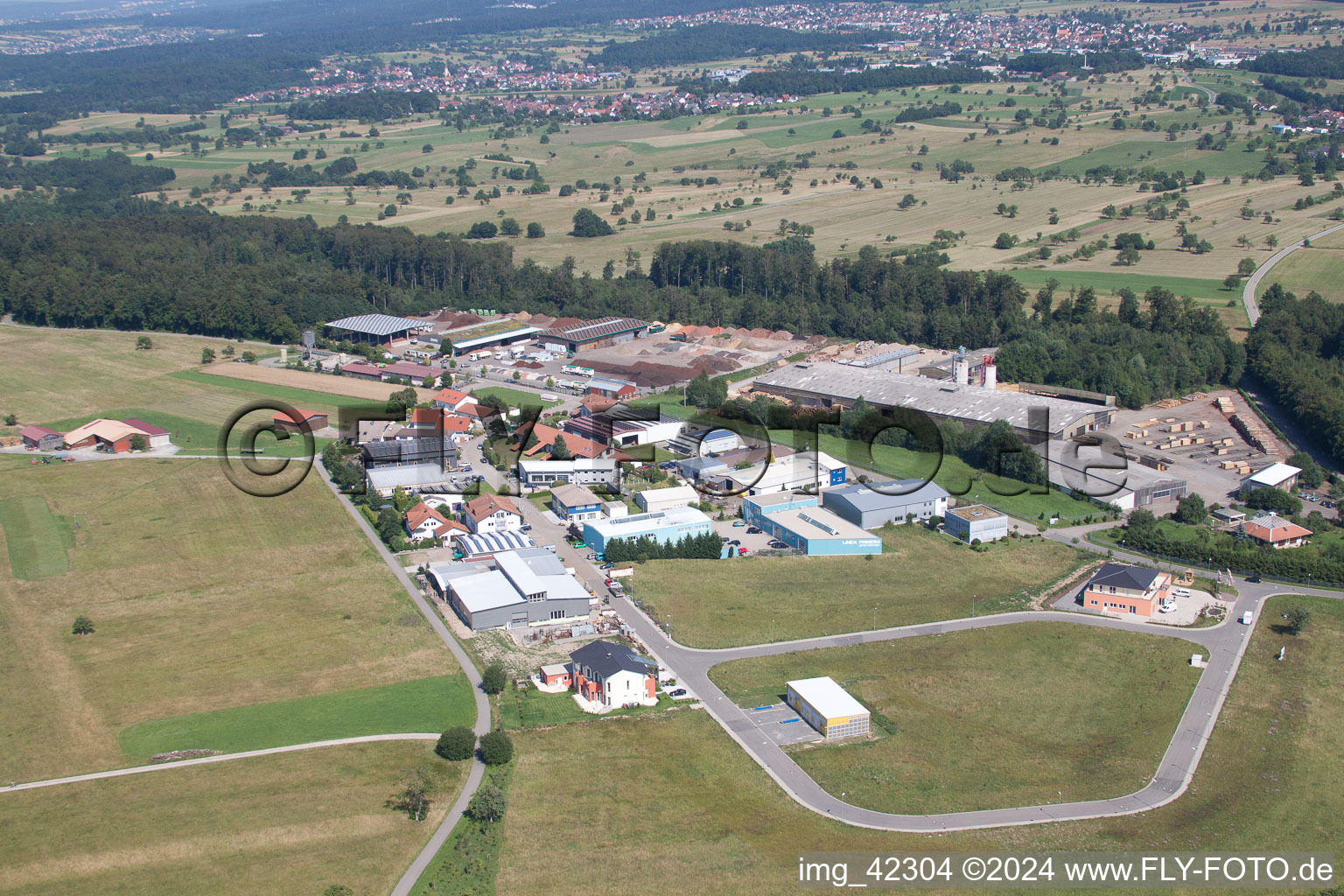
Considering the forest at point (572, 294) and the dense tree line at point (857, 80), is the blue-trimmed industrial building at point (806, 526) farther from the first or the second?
the dense tree line at point (857, 80)

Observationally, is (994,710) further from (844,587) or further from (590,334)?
(590,334)

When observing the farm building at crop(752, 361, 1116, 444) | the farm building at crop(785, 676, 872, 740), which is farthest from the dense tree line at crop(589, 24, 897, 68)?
the farm building at crop(785, 676, 872, 740)

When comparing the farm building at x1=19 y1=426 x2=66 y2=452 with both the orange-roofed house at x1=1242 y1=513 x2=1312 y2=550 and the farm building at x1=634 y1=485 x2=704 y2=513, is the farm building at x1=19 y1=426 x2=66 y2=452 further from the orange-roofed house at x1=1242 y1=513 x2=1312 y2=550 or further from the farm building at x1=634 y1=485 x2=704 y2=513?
A: the orange-roofed house at x1=1242 y1=513 x2=1312 y2=550

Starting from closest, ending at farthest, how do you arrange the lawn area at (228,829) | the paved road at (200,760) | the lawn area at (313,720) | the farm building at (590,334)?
the lawn area at (228,829)
the paved road at (200,760)
the lawn area at (313,720)
the farm building at (590,334)

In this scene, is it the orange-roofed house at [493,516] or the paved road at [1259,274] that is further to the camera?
the paved road at [1259,274]

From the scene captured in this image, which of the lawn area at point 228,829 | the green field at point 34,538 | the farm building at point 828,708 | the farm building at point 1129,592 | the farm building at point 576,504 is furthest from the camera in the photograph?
the farm building at point 576,504

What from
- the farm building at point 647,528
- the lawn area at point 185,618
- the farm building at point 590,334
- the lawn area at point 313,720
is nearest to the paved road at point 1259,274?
the farm building at point 590,334

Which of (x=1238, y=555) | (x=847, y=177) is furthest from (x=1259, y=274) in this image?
(x=847, y=177)
